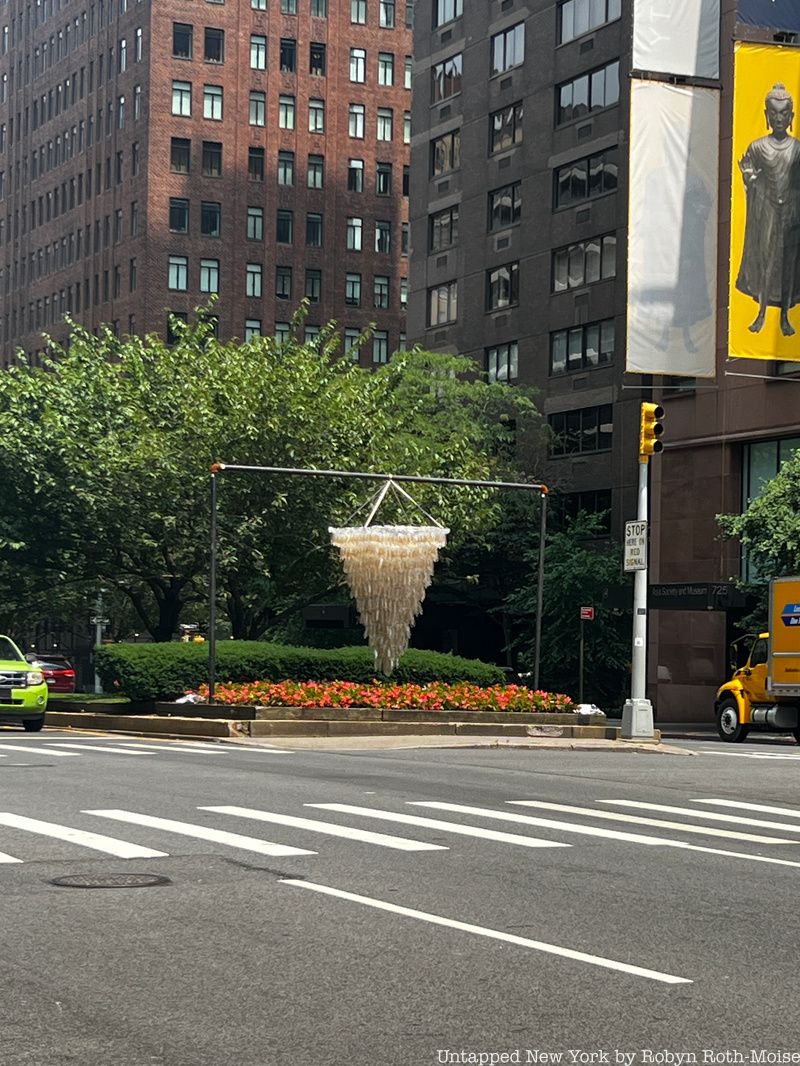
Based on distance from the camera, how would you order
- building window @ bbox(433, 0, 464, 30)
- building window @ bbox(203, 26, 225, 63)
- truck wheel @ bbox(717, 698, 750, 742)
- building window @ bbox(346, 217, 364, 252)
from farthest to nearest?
building window @ bbox(346, 217, 364, 252) < building window @ bbox(203, 26, 225, 63) < building window @ bbox(433, 0, 464, 30) < truck wheel @ bbox(717, 698, 750, 742)

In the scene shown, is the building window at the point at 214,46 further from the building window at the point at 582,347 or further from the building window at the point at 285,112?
the building window at the point at 582,347

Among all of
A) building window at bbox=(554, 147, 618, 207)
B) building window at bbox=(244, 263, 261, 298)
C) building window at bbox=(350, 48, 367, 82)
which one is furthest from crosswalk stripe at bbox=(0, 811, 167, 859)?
building window at bbox=(350, 48, 367, 82)

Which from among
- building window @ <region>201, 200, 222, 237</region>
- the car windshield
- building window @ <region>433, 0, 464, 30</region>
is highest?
building window @ <region>433, 0, 464, 30</region>

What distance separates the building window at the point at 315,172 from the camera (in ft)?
362

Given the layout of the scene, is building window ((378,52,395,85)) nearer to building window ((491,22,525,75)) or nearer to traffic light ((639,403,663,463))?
building window ((491,22,525,75))

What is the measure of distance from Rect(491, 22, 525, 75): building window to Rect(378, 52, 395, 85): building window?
40710mm

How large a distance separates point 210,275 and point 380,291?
11.9 m

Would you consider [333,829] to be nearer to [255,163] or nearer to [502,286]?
[502,286]

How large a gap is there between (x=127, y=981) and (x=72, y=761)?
48.4 ft

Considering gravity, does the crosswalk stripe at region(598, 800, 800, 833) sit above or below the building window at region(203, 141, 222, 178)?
below

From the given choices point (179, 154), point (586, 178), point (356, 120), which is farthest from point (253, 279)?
point (586, 178)

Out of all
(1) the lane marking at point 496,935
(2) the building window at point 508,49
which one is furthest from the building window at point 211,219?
(1) the lane marking at point 496,935

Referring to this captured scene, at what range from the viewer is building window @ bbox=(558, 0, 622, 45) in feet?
215

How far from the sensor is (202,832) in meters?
14.2
